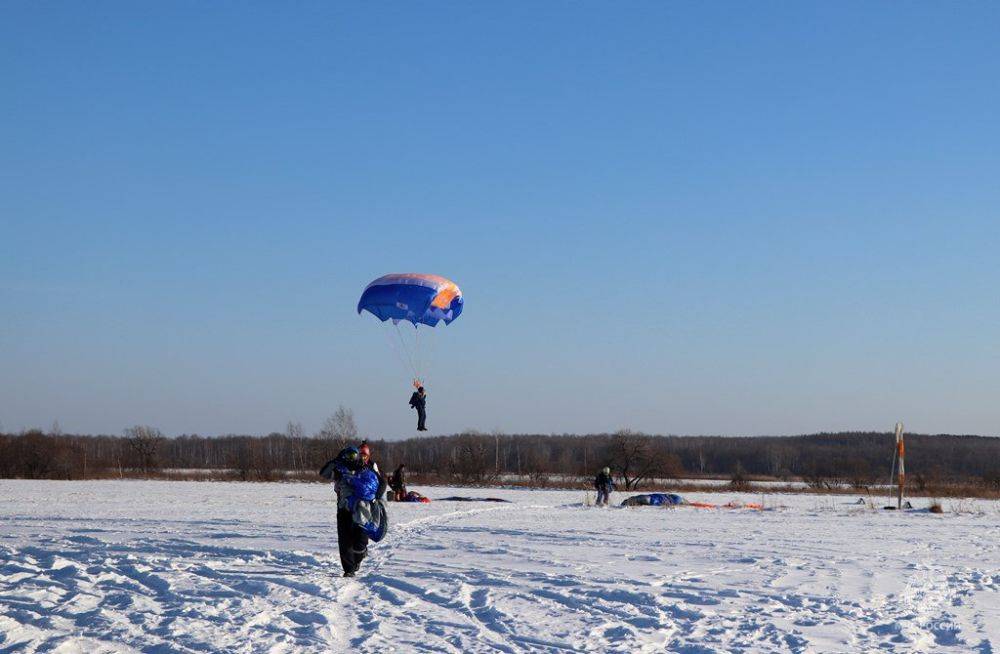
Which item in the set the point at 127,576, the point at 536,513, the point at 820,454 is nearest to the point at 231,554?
the point at 127,576

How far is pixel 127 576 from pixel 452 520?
27.9ft

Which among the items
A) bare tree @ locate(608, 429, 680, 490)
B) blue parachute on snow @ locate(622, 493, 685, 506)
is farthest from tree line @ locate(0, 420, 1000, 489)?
blue parachute on snow @ locate(622, 493, 685, 506)

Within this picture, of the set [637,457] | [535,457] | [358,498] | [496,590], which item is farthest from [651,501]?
[535,457]

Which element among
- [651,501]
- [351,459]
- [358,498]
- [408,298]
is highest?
[408,298]

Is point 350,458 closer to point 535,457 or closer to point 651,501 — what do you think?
point 651,501

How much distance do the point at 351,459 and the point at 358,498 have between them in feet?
1.39

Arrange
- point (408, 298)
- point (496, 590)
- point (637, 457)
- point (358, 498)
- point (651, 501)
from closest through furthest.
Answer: point (496, 590) < point (358, 498) < point (408, 298) < point (651, 501) < point (637, 457)

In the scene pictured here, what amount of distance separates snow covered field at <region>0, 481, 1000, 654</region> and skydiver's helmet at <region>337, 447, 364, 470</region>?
111 centimetres

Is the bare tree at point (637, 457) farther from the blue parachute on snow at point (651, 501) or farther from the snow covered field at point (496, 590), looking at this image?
the snow covered field at point (496, 590)

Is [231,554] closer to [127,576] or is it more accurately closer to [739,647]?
[127,576]

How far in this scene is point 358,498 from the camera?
34.1ft

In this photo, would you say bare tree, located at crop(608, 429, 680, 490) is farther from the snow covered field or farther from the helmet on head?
the helmet on head

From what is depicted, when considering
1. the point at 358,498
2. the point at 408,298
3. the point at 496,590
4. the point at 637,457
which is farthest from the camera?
the point at 637,457

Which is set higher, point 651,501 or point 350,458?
point 350,458
